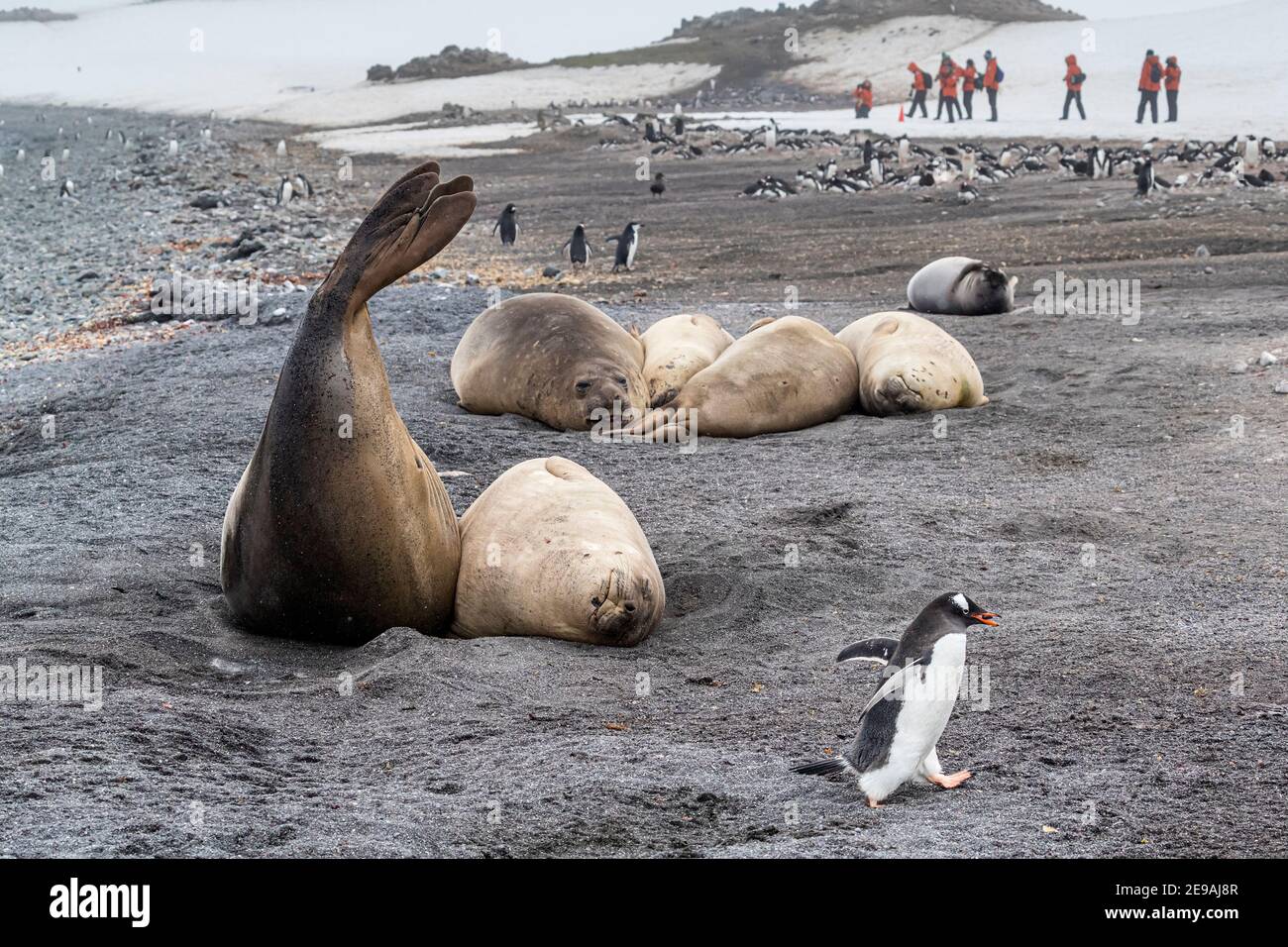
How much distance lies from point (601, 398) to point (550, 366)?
46 centimetres

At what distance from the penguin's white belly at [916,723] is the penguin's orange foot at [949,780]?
7 centimetres

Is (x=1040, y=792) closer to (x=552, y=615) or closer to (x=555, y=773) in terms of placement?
(x=555, y=773)

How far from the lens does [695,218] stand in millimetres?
21953

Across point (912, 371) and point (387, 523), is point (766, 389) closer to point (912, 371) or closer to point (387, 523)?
point (912, 371)

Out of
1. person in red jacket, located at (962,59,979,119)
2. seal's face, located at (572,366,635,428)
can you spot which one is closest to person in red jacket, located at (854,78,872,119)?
person in red jacket, located at (962,59,979,119)

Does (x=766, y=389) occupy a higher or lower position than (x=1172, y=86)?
lower

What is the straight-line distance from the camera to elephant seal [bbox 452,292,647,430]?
8.50 metres

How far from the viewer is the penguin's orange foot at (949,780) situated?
3.58 m

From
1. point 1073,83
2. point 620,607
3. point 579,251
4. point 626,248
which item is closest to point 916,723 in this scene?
point 620,607

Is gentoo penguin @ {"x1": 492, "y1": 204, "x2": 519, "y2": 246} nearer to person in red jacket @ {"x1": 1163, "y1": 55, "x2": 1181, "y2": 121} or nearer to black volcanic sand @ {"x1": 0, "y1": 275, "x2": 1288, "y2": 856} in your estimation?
black volcanic sand @ {"x1": 0, "y1": 275, "x2": 1288, "y2": 856}

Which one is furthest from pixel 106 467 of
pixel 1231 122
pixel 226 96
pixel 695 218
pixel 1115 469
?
pixel 226 96
